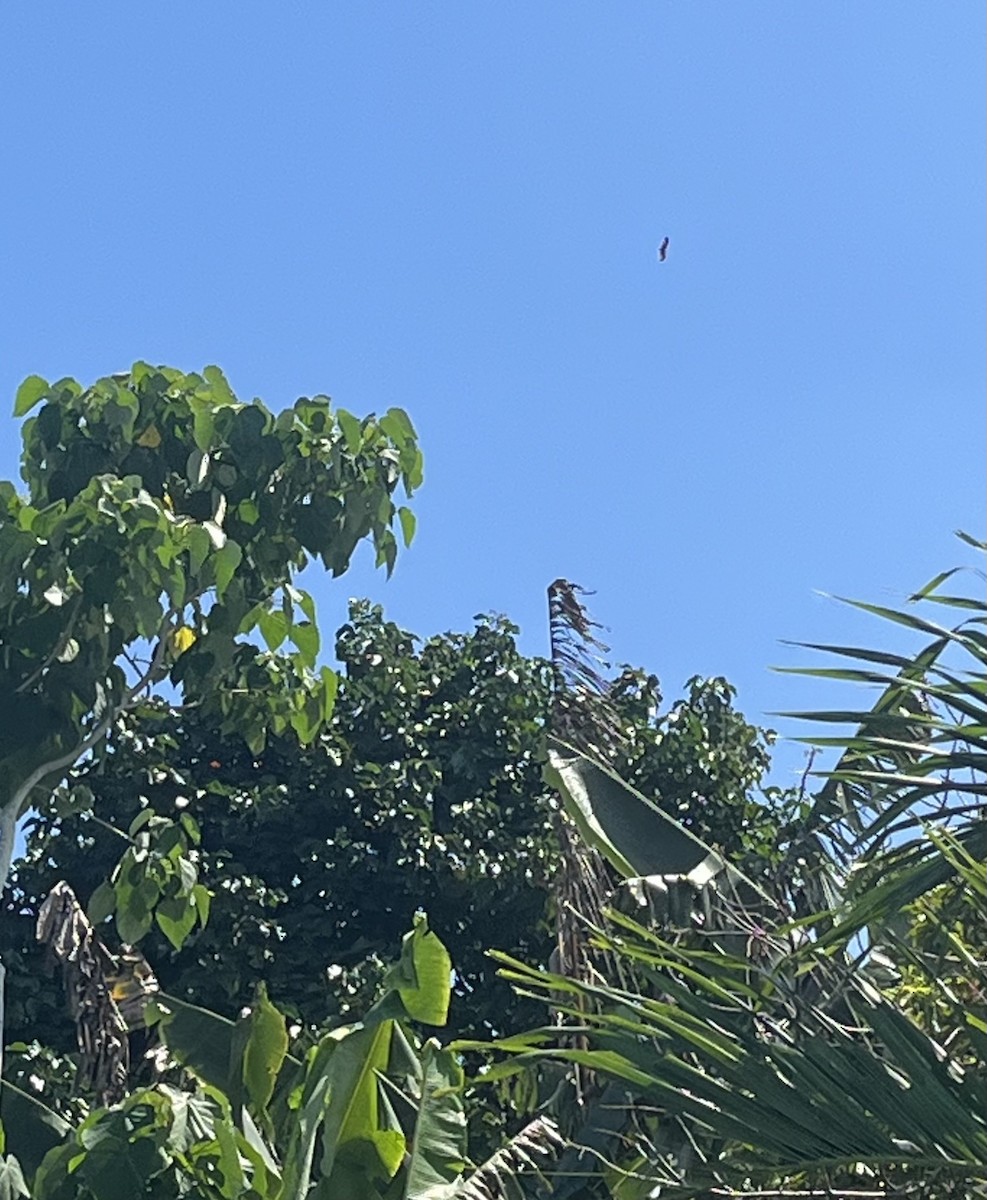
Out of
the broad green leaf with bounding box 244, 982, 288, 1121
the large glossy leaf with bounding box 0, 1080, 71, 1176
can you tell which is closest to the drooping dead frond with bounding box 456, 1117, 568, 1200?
the broad green leaf with bounding box 244, 982, 288, 1121

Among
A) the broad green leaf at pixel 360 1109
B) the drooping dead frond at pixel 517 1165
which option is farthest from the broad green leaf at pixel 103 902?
the drooping dead frond at pixel 517 1165

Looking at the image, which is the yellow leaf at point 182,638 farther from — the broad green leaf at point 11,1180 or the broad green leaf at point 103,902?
the broad green leaf at point 11,1180

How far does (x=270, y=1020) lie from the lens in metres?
6.34

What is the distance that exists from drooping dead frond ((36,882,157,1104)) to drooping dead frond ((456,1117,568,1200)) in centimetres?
202

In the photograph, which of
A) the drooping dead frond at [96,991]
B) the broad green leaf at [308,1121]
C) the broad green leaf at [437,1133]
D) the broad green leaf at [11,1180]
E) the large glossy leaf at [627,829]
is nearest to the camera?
the broad green leaf at [308,1121]

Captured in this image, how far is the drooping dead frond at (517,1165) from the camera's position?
19.1ft

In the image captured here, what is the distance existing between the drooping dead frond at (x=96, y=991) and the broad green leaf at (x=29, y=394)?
7.53ft

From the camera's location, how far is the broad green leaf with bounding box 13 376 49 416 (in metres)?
6.78

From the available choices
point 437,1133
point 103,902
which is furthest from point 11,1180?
point 437,1133

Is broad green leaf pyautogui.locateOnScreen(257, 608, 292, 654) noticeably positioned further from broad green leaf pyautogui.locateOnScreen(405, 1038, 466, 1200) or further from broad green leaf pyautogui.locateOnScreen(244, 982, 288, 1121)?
broad green leaf pyautogui.locateOnScreen(405, 1038, 466, 1200)

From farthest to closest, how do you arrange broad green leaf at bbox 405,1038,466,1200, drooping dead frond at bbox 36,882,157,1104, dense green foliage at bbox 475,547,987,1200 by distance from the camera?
drooping dead frond at bbox 36,882,157,1104 < broad green leaf at bbox 405,1038,466,1200 < dense green foliage at bbox 475,547,987,1200

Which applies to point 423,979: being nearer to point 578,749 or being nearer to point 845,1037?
point 578,749

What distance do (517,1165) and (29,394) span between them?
3.56 meters

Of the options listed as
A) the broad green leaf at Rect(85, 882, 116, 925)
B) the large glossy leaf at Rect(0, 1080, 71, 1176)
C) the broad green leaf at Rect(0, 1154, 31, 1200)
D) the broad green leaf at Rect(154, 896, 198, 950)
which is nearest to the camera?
the broad green leaf at Rect(0, 1154, 31, 1200)
